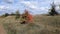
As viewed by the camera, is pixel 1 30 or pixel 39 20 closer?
pixel 39 20

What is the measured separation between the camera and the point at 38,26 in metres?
3.21

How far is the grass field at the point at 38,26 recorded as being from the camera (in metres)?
3.14

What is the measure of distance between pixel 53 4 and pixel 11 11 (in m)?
1.03

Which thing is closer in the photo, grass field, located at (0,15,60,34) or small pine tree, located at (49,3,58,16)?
grass field, located at (0,15,60,34)

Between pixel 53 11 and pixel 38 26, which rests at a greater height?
pixel 53 11

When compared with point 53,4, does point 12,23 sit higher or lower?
lower

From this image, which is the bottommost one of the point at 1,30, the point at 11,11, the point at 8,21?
the point at 1,30

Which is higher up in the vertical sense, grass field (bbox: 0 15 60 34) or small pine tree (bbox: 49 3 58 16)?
small pine tree (bbox: 49 3 58 16)

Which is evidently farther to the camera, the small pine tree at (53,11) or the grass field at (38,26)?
the small pine tree at (53,11)

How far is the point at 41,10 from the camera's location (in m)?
3.34

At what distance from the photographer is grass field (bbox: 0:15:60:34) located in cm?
314

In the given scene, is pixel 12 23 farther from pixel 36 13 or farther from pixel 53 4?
pixel 53 4

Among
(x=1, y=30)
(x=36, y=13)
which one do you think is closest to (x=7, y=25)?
(x=1, y=30)

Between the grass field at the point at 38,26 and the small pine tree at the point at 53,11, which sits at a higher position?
the small pine tree at the point at 53,11
